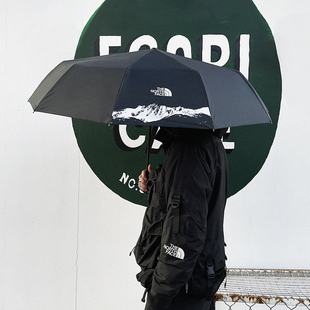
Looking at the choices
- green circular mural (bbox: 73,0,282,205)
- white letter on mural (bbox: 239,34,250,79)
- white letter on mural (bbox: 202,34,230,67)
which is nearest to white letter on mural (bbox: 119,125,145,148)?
green circular mural (bbox: 73,0,282,205)

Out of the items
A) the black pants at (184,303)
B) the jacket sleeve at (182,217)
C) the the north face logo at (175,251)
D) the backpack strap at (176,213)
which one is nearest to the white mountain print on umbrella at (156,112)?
the jacket sleeve at (182,217)

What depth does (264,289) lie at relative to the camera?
221 cm

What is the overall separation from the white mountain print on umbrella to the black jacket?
232 mm

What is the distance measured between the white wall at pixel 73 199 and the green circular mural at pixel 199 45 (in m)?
0.06

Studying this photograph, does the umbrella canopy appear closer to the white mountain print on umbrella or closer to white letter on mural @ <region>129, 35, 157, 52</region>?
the white mountain print on umbrella

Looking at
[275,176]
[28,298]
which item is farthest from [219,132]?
[28,298]

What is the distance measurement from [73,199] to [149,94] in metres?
1.33

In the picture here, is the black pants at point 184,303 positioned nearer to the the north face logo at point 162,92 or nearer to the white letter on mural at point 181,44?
the the north face logo at point 162,92

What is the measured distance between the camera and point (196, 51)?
7.90 ft

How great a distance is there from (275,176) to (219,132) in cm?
81

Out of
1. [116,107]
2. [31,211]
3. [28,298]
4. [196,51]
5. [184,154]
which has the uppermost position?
[196,51]

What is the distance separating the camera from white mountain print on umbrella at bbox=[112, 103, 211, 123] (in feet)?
4.40

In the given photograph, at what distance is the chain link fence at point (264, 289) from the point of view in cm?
208

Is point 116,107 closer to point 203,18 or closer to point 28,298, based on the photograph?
point 203,18
